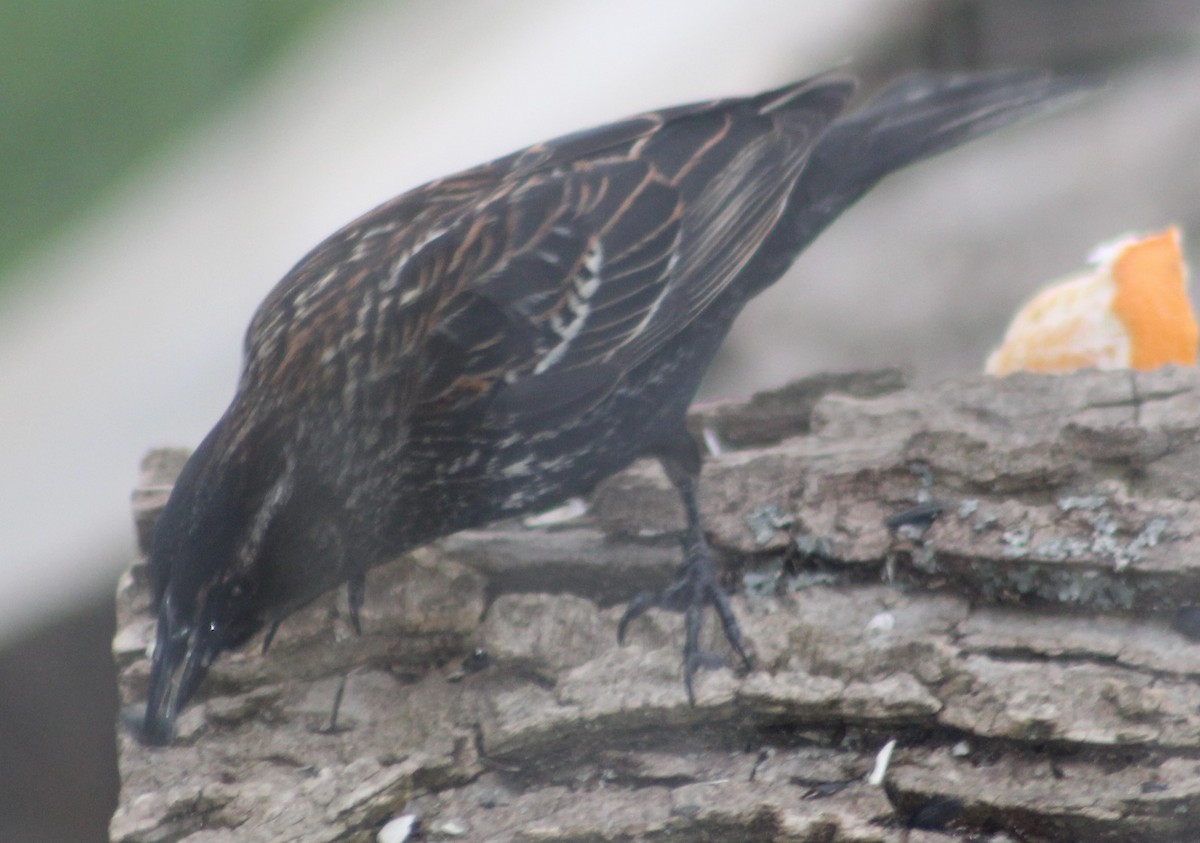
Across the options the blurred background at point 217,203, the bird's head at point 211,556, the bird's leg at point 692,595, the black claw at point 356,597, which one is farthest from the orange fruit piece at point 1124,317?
the bird's head at point 211,556

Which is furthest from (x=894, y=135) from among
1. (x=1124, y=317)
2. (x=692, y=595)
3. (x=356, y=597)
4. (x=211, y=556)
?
(x=211, y=556)

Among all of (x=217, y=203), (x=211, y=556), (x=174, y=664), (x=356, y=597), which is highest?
(x=217, y=203)

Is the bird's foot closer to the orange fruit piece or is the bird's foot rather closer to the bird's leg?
the bird's leg

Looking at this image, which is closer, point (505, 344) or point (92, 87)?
point (92, 87)

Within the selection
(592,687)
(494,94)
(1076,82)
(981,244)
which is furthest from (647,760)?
(981,244)

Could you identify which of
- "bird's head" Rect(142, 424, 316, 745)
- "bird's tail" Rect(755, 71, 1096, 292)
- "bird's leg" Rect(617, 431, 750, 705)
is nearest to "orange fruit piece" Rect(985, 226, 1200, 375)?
"bird's tail" Rect(755, 71, 1096, 292)

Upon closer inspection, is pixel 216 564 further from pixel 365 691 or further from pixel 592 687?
pixel 592 687

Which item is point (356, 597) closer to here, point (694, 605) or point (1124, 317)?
point (694, 605)
